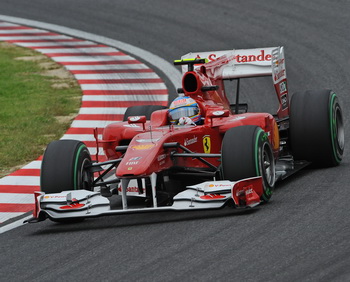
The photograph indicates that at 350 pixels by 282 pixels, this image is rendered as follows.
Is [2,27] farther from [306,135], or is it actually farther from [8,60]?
[306,135]

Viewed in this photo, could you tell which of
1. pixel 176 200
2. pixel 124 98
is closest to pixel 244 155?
pixel 176 200

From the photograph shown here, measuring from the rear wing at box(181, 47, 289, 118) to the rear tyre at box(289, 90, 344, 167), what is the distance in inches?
24.1

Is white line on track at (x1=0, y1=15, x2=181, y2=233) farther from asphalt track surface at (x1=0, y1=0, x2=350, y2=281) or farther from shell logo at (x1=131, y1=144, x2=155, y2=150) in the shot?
asphalt track surface at (x1=0, y1=0, x2=350, y2=281)

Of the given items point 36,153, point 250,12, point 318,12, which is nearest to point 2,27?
point 250,12

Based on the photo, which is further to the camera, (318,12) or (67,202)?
(318,12)

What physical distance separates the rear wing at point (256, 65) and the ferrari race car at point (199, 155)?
0.03 meters

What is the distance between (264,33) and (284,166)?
8896 mm

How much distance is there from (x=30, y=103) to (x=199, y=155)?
7.58 meters

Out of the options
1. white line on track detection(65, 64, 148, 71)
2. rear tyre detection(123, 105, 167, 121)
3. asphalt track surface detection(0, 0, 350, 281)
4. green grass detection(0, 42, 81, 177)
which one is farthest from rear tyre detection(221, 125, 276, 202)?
white line on track detection(65, 64, 148, 71)

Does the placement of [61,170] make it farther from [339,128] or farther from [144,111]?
[339,128]

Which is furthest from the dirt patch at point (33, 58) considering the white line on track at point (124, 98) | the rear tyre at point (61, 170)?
the rear tyre at point (61, 170)

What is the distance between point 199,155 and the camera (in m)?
9.52

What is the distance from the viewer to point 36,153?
13.2 meters

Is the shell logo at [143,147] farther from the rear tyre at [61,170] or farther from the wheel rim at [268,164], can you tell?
the wheel rim at [268,164]
